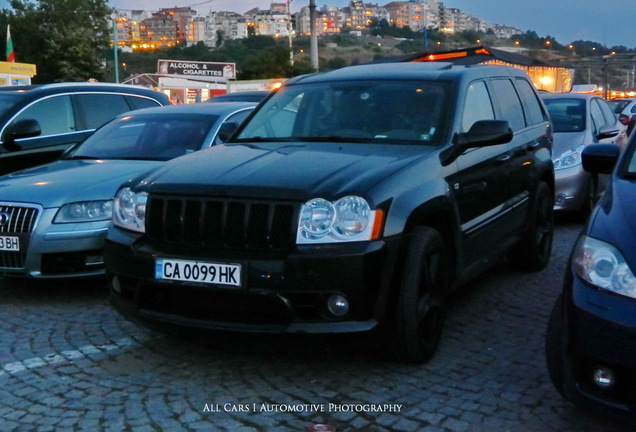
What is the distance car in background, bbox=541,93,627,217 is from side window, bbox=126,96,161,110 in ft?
15.1

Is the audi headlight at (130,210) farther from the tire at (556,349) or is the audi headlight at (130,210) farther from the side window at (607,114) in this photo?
the side window at (607,114)

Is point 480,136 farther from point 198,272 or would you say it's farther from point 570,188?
point 570,188

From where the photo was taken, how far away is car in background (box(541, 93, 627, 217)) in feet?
29.9

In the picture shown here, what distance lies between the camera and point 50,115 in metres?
8.34

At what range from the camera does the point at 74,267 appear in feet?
19.3

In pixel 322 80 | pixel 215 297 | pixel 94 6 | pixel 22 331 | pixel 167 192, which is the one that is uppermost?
pixel 94 6

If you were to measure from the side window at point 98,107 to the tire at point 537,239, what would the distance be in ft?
15.2

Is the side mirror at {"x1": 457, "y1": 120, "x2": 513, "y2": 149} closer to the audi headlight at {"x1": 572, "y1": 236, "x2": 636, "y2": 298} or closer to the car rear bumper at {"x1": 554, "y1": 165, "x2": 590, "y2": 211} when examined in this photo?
the audi headlight at {"x1": 572, "y1": 236, "x2": 636, "y2": 298}

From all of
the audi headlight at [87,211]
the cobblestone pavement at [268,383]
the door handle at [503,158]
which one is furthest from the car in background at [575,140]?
the audi headlight at [87,211]

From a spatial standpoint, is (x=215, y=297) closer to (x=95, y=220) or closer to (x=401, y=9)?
(x=95, y=220)

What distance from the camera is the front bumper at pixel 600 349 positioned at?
3.12 m

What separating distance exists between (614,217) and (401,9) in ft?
569

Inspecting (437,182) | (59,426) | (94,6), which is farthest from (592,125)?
(94,6)

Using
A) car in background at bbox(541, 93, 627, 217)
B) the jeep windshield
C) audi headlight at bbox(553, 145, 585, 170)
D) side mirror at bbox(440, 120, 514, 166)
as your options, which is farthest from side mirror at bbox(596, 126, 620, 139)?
side mirror at bbox(440, 120, 514, 166)
